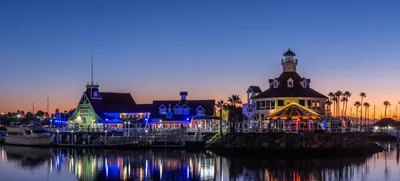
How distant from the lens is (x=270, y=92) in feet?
262

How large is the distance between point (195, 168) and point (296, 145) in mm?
13957

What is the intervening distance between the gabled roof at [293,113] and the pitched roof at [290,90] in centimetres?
506

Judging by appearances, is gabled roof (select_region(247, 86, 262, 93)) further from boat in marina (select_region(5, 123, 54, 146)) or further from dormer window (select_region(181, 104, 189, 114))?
boat in marina (select_region(5, 123, 54, 146))

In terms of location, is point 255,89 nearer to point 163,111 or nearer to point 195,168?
point 163,111

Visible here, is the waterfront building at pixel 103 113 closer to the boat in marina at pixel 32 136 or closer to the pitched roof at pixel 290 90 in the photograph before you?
the boat in marina at pixel 32 136

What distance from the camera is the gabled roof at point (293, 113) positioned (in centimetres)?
7000

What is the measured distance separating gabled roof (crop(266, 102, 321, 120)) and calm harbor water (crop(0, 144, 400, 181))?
776 cm

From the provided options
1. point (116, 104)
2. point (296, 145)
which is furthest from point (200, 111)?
point (296, 145)

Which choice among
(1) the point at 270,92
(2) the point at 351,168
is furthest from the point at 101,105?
(2) the point at 351,168

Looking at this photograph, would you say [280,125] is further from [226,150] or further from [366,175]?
[366,175]

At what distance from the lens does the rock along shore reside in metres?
65.6

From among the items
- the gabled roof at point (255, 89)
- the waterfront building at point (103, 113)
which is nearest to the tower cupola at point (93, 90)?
the waterfront building at point (103, 113)

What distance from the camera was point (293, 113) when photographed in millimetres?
70438

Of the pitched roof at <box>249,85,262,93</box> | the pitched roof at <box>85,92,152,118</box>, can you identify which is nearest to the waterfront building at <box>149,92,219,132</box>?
the pitched roof at <box>85,92,152,118</box>
